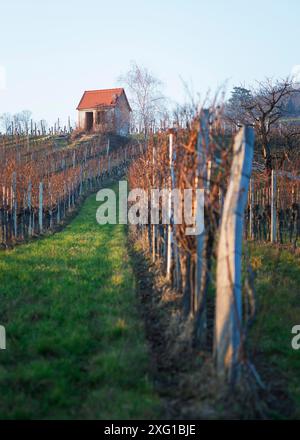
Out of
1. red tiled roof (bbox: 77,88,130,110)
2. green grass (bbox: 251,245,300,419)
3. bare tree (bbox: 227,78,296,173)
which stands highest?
red tiled roof (bbox: 77,88,130,110)

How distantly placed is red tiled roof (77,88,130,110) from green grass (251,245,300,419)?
136 ft

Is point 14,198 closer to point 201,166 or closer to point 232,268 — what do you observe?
point 201,166

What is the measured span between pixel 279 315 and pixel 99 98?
155 ft

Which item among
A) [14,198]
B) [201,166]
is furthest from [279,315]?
[14,198]

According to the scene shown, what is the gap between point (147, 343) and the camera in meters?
5.56

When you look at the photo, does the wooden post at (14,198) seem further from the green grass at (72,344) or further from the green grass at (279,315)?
the green grass at (279,315)

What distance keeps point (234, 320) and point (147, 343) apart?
57.7 inches

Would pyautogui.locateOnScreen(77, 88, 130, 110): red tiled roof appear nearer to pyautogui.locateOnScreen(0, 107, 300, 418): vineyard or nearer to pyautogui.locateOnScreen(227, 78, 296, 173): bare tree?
pyautogui.locateOnScreen(227, 78, 296, 173): bare tree

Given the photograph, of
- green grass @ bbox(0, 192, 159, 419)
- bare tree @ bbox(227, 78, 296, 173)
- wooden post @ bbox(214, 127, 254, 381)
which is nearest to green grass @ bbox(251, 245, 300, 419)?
wooden post @ bbox(214, 127, 254, 381)

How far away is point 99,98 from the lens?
2042 inches

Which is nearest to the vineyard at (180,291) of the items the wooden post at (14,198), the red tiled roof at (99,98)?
the wooden post at (14,198)

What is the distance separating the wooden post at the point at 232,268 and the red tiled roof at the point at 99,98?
45.9 meters

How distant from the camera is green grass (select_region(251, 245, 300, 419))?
5.10 metres
